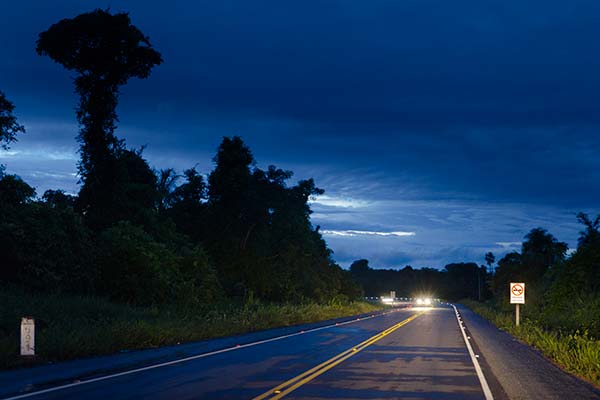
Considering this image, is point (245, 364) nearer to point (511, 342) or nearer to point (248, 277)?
point (511, 342)

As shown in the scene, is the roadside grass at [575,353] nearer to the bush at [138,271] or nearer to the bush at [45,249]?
the bush at [138,271]

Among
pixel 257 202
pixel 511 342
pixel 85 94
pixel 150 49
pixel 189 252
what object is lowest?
pixel 511 342

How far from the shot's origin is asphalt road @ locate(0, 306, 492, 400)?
40.1 feet

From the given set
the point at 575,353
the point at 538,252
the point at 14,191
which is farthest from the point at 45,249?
the point at 538,252

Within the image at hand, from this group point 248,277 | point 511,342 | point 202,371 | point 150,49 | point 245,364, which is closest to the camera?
point 202,371

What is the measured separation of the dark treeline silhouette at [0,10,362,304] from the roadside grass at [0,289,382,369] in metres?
2.91

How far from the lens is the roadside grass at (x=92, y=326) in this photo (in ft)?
59.5

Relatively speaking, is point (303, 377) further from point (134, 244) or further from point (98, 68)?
point (98, 68)

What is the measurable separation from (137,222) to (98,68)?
10.7m

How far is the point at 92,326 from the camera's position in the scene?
22.4 m

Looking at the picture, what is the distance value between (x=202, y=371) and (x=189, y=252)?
103ft

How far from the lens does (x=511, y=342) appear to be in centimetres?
2720

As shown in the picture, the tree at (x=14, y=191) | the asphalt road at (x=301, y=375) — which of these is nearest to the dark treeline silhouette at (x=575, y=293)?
the asphalt road at (x=301, y=375)

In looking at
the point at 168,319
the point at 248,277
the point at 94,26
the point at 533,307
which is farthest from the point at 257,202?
the point at 168,319
